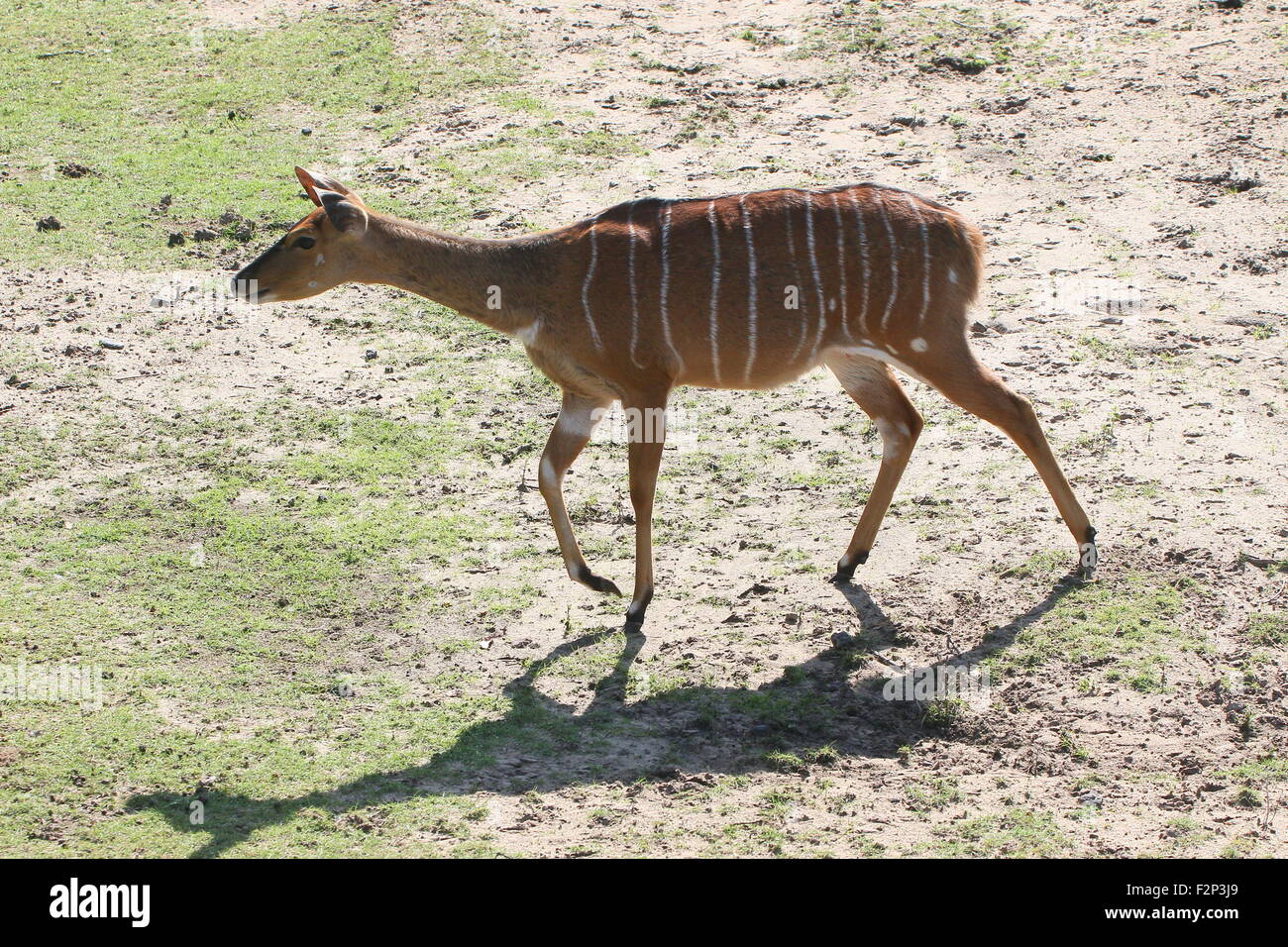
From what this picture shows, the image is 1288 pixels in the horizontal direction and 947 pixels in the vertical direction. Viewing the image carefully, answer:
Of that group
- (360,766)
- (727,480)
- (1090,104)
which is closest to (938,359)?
(727,480)

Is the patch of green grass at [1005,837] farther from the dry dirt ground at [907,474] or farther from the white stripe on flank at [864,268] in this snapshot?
the white stripe on flank at [864,268]

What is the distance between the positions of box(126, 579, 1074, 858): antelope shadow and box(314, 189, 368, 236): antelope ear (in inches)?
86.8

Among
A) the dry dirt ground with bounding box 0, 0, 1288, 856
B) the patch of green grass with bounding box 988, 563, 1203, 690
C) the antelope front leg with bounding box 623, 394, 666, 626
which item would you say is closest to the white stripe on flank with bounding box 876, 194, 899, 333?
the antelope front leg with bounding box 623, 394, 666, 626

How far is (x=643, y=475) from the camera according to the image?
288 inches

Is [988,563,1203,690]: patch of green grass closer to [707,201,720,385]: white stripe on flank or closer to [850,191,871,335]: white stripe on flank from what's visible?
[850,191,871,335]: white stripe on flank

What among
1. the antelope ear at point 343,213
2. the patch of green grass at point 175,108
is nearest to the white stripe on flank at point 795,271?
the antelope ear at point 343,213

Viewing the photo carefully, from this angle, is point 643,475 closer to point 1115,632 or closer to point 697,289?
point 697,289

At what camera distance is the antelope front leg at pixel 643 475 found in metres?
7.29

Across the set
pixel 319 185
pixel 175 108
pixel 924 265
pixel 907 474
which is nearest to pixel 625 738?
→ pixel 924 265

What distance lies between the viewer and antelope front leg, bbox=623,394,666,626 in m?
7.29

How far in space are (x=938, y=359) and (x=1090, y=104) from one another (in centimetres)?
564

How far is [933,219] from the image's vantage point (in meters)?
7.39

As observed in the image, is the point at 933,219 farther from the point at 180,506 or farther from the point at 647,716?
the point at 180,506

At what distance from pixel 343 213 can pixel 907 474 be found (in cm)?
330
